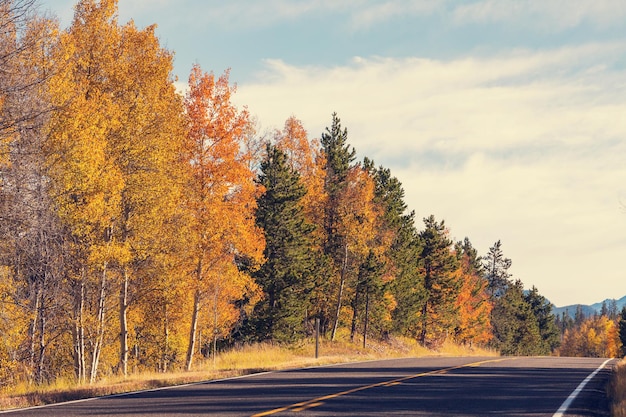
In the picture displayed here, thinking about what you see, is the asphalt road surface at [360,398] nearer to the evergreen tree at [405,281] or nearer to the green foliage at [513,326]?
the evergreen tree at [405,281]

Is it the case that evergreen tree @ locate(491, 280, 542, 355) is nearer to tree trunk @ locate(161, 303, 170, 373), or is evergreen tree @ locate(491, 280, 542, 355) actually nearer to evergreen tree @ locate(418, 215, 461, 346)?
evergreen tree @ locate(418, 215, 461, 346)

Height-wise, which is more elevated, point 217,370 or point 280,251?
point 280,251

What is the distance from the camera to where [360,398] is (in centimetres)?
1281

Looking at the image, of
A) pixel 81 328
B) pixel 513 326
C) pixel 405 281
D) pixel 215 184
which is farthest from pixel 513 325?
pixel 81 328

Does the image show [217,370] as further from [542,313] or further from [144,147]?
[542,313]

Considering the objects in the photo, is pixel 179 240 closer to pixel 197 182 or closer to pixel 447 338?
pixel 197 182

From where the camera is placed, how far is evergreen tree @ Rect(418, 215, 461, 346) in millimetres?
66125

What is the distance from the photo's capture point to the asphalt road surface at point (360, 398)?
10.8m

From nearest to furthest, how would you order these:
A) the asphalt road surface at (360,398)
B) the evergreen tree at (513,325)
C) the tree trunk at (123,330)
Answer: the asphalt road surface at (360,398) → the tree trunk at (123,330) → the evergreen tree at (513,325)

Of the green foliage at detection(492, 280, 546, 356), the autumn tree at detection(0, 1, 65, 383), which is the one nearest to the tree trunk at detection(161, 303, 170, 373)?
the autumn tree at detection(0, 1, 65, 383)

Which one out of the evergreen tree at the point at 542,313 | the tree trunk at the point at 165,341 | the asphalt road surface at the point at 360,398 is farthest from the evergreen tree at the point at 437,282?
the evergreen tree at the point at 542,313

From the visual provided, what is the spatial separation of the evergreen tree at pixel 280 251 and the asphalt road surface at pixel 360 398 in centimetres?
2257

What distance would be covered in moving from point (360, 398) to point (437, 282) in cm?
5465

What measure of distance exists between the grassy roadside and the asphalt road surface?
3.53ft
